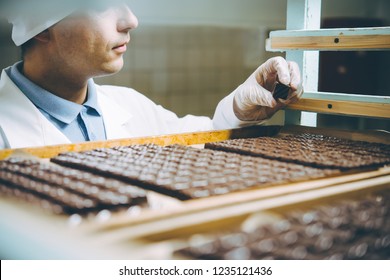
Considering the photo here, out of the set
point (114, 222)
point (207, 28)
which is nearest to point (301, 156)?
point (114, 222)

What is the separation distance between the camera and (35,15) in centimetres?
212

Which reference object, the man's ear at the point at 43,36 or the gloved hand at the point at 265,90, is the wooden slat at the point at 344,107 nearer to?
the gloved hand at the point at 265,90

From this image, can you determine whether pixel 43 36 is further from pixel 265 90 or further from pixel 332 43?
pixel 332 43

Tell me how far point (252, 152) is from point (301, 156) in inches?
7.1

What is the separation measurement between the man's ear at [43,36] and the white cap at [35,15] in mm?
50

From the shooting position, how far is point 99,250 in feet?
2.81

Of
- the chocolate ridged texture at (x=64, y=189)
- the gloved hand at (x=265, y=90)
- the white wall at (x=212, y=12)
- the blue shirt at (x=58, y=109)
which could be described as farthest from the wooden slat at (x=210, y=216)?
the white wall at (x=212, y=12)

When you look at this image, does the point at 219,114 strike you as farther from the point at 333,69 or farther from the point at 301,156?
the point at 333,69

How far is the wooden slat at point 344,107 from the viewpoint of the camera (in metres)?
2.00

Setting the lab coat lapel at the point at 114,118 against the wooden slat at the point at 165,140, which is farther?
the lab coat lapel at the point at 114,118

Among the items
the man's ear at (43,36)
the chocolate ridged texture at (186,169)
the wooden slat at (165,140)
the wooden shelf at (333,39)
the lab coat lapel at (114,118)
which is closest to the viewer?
the chocolate ridged texture at (186,169)

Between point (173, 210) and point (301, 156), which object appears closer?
point (173, 210)

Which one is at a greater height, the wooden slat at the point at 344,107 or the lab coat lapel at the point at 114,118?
the wooden slat at the point at 344,107

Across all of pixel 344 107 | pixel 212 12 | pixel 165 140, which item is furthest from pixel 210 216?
pixel 212 12
